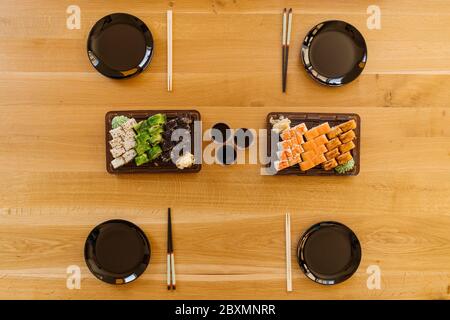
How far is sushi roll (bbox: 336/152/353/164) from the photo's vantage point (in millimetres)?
1711

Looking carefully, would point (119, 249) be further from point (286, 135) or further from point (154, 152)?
point (286, 135)

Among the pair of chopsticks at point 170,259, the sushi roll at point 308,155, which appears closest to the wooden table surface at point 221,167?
the pair of chopsticks at point 170,259

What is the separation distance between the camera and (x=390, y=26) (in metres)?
1.79

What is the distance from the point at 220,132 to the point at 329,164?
0.57m

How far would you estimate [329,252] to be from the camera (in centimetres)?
177

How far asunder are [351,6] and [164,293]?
5.86ft

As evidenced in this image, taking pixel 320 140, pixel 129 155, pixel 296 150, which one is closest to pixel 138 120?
pixel 129 155

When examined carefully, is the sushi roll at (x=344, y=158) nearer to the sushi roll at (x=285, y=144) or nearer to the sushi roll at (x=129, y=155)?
the sushi roll at (x=285, y=144)
